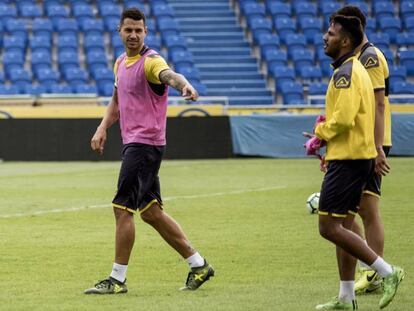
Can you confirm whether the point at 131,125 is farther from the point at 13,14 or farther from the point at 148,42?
the point at 13,14

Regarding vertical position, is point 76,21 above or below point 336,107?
below

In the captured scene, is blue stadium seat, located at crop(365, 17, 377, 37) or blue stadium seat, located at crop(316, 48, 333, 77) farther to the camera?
blue stadium seat, located at crop(365, 17, 377, 37)

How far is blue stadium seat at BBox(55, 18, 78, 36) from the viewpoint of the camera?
122 feet

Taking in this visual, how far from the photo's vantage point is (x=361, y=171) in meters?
7.74

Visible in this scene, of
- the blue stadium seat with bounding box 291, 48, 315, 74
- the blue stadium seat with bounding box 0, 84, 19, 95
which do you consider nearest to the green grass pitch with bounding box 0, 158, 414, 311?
the blue stadium seat with bounding box 0, 84, 19, 95

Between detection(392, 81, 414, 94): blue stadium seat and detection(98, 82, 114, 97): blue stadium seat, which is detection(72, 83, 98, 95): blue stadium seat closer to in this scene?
detection(98, 82, 114, 97): blue stadium seat

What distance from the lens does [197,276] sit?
9039 mm

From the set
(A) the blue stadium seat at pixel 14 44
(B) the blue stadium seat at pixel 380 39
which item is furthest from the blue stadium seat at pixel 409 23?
(A) the blue stadium seat at pixel 14 44

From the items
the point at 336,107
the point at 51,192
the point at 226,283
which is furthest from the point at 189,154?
the point at 336,107

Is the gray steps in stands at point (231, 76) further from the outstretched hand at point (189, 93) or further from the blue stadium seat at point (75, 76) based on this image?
the outstretched hand at point (189, 93)

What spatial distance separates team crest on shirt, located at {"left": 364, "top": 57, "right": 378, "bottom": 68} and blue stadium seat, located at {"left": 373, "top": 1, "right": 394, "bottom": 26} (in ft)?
103

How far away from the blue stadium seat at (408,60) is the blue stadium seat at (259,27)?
14.7ft

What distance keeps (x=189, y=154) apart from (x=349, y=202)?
828 inches

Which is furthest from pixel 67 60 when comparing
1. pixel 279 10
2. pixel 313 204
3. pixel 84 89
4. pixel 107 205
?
pixel 313 204
